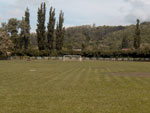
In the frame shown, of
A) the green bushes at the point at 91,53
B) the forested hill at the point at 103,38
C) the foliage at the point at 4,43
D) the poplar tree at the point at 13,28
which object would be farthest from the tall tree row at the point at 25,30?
the forested hill at the point at 103,38

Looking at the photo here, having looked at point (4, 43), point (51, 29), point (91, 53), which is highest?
point (51, 29)

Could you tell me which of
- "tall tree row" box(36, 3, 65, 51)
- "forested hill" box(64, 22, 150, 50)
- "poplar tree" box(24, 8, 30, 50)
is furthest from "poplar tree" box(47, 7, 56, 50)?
"forested hill" box(64, 22, 150, 50)

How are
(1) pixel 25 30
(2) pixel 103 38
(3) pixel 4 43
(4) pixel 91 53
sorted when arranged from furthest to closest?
(2) pixel 103 38 < (4) pixel 91 53 < (1) pixel 25 30 < (3) pixel 4 43

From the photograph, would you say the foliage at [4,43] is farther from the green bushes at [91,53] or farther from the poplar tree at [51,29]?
the poplar tree at [51,29]

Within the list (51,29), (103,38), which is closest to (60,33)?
(51,29)

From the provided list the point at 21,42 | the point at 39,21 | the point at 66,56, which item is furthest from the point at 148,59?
the point at 21,42

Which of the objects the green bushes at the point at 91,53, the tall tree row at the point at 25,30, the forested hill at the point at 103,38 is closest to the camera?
the green bushes at the point at 91,53

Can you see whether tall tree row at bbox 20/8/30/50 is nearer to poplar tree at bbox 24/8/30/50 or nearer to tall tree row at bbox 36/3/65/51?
poplar tree at bbox 24/8/30/50

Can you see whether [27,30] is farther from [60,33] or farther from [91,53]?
[91,53]

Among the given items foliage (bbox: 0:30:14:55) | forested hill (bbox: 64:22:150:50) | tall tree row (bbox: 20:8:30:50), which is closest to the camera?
foliage (bbox: 0:30:14:55)

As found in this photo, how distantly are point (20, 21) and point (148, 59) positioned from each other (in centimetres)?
4442

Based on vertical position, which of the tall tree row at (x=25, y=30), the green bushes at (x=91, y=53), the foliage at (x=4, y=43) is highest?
the tall tree row at (x=25, y=30)

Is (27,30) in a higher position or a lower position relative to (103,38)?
lower

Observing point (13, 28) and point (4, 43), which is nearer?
point (4, 43)
